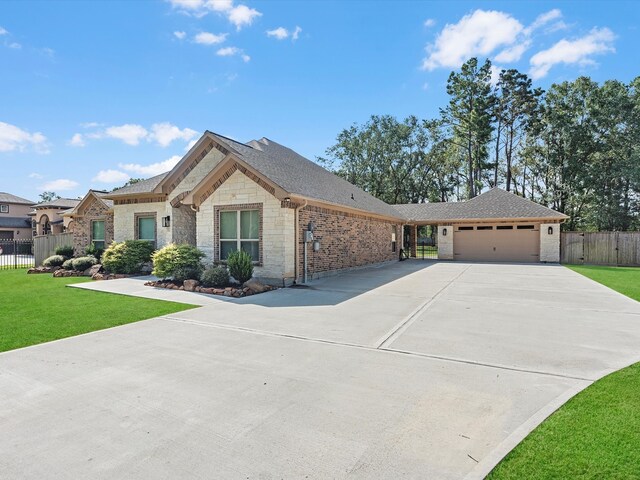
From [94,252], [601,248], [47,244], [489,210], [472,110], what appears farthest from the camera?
[472,110]

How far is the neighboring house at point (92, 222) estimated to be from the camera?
18.1 meters

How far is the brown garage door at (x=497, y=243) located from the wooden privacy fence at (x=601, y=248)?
2049 mm

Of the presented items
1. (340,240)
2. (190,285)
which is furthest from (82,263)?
(340,240)

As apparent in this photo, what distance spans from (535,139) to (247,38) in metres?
32.5

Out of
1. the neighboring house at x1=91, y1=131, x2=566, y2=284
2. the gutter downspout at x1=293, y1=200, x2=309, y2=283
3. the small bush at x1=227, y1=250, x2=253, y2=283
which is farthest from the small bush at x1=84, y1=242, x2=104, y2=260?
the gutter downspout at x1=293, y1=200, x2=309, y2=283

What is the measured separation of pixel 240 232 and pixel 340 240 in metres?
4.38

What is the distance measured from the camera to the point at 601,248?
21141mm

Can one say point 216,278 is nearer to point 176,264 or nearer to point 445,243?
point 176,264

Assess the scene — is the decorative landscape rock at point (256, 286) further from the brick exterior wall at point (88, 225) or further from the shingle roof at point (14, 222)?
the shingle roof at point (14, 222)

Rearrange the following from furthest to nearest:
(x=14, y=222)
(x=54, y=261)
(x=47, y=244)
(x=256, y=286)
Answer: (x=14, y=222), (x=47, y=244), (x=54, y=261), (x=256, y=286)

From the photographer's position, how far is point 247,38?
13469mm

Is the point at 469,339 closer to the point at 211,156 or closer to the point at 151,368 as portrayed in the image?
the point at 151,368

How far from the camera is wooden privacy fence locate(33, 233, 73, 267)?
1923 centimetres

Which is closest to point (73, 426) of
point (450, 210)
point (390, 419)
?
point (390, 419)
